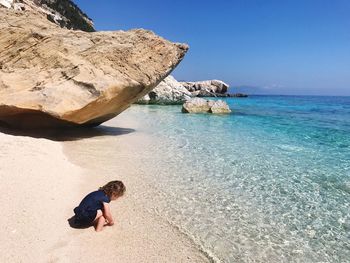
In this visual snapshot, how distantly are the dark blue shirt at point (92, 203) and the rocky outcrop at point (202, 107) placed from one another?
83.4 feet

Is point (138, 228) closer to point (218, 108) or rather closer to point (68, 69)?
point (68, 69)

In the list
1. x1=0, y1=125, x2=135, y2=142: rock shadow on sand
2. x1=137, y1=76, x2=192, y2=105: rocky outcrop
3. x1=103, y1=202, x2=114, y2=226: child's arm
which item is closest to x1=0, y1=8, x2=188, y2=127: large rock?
x1=0, y1=125, x2=135, y2=142: rock shadow on sand

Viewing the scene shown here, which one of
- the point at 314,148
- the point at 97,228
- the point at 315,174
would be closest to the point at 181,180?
the point at 97,228

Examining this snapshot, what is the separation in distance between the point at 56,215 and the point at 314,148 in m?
11.2

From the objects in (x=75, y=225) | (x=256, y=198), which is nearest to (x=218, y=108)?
(x=256, y=198)

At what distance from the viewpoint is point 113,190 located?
6.41m

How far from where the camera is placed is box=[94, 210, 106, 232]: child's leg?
5.28 meters

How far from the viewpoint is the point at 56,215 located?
18.3 ft

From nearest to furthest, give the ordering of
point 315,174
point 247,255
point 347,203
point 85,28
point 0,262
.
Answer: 1. point 0,262
2. point 247,255
3. point 347,203
4. point 315,174
5. point 85,28

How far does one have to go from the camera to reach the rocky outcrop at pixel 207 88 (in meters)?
79.8

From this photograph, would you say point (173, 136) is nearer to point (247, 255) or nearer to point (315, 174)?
point (315, 174)

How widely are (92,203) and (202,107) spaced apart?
26.5 metres

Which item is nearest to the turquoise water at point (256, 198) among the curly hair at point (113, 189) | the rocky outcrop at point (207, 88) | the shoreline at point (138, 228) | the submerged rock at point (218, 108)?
the shoreline at point (138, 228)

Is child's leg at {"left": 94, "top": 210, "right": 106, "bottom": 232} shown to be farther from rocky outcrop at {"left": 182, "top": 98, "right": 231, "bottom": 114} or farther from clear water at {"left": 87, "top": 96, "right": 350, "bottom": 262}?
rocky outcrop at {"left": 182, "top": 98, "right": 231, "bottom": 114}
